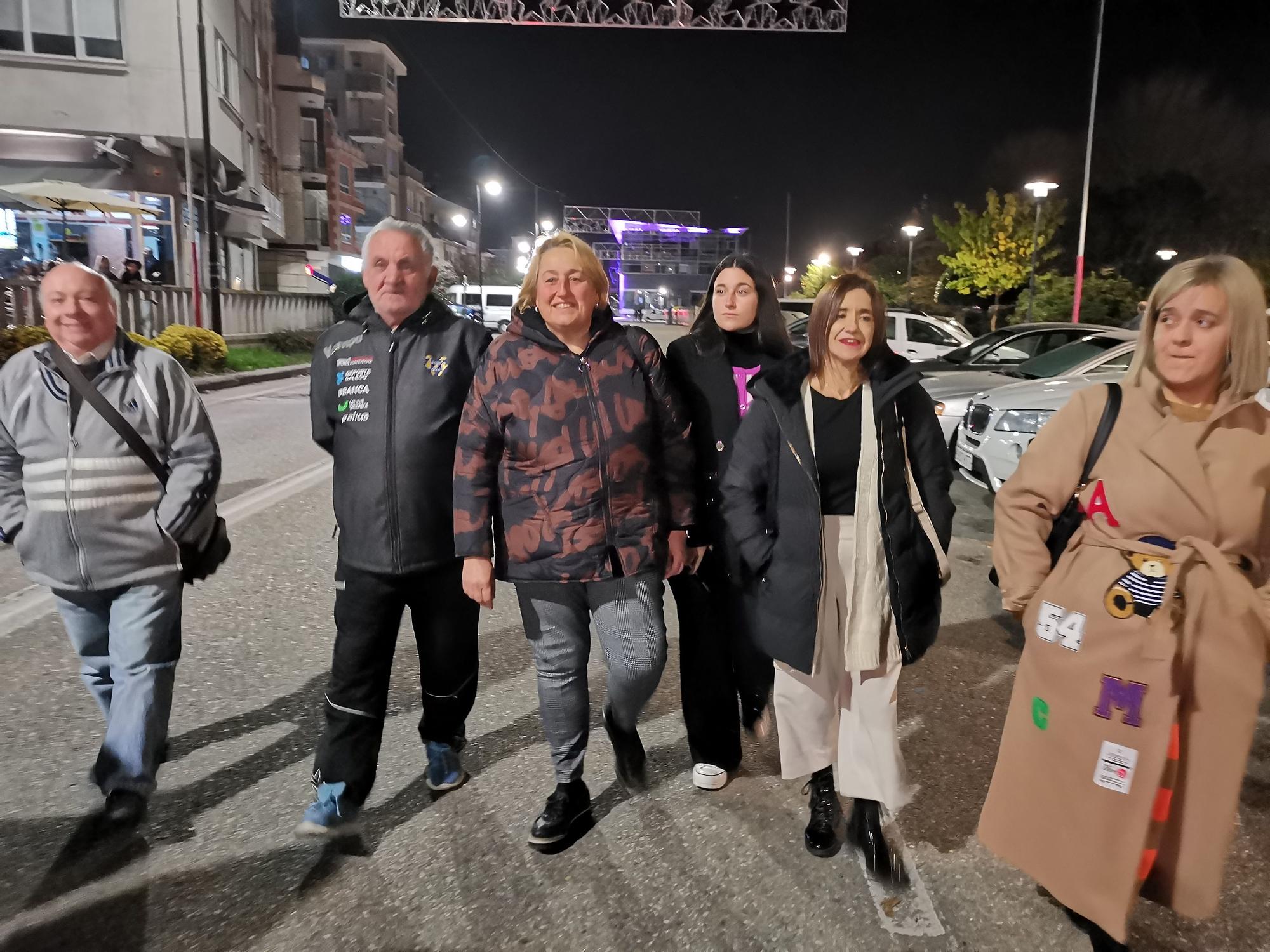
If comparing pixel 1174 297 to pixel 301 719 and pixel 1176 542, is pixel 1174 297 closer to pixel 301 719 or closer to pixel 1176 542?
pixel 1176 542

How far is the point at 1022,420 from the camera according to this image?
764cm

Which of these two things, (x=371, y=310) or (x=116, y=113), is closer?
(x=371, y=310)

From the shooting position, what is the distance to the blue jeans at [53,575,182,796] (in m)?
3.05

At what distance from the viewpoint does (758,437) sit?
2873 millimetres

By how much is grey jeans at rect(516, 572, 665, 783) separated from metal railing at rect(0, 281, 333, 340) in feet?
38.2

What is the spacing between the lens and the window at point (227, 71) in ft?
83.9

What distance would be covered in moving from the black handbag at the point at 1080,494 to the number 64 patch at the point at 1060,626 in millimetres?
138

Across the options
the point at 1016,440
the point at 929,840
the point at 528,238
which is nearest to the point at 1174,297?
the point at 929,840

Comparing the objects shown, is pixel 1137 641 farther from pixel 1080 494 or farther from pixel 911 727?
pixel 911 727

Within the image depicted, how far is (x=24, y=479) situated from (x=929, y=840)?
3.23 metres

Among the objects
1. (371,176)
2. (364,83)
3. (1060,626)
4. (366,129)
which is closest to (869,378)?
(1060,626)

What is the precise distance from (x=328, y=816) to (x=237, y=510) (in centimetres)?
512

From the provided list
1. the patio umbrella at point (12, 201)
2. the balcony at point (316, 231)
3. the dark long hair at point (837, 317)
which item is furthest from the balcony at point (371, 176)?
the dark long hair at point (837, 317)

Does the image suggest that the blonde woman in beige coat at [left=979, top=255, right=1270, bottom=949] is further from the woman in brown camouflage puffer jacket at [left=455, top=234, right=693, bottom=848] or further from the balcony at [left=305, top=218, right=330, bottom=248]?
the balcony at [left=305, top=218, right=330, bottom=248]
